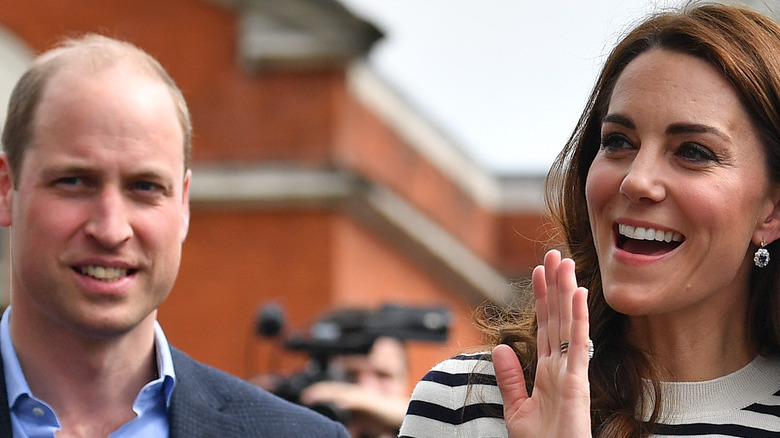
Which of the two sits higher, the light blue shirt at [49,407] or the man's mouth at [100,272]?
the man's mouth at [100,272]

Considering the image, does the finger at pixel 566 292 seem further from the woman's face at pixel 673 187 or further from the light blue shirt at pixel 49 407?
the light blue shirt at pixel 49 407

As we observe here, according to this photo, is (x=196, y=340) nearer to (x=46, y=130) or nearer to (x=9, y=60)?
(x=9, y=60)

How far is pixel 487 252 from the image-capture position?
17.6 metres

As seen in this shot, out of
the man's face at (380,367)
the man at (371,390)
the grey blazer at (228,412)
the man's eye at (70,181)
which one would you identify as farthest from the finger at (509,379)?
the man's face at (380,367)

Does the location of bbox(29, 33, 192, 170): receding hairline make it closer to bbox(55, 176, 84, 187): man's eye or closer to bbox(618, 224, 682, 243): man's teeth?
bbox(55, 176, 84, 187): man's eye

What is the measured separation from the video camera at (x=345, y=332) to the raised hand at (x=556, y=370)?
248cm

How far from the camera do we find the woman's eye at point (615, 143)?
3.04 m

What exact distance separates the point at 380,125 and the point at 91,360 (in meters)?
9.73

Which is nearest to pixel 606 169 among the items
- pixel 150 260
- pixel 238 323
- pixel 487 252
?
pixel 150 260

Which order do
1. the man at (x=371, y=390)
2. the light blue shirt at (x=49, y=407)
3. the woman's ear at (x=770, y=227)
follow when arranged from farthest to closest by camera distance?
1. the man at (x=371, y=390)
2. the woman's ear at (x=770, y=227)
3. the light blue shirt at (x=49, y=407)

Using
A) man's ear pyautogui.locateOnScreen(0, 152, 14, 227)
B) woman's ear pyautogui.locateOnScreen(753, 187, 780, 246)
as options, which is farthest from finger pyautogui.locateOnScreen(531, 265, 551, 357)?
man's ear pyautogui.locateOnScreen(0, 152, 14, 227)

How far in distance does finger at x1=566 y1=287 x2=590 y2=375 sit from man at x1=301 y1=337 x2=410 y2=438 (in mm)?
1948

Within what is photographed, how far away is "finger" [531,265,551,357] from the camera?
2.79 meters

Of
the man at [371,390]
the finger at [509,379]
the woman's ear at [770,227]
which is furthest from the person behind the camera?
the man at [371,390]
